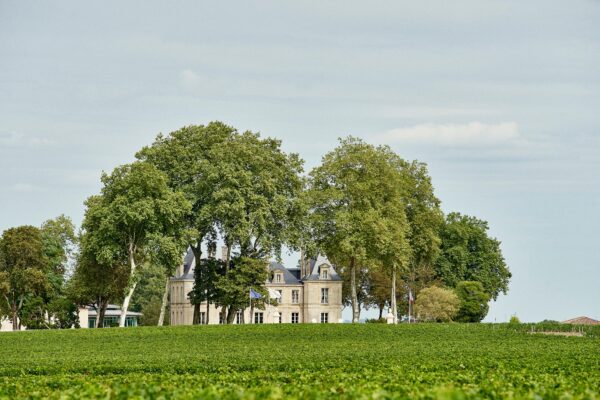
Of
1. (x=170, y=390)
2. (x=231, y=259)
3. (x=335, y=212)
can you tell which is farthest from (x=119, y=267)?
(x=170, y=390)

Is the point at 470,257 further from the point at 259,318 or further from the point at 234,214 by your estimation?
the point at 234,214

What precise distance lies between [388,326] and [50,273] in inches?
1481

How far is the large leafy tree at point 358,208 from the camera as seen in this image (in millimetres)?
83938

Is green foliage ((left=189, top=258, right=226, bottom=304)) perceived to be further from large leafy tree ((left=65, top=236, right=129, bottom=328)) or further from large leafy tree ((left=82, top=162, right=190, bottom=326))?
large leafy tree ((left=65, top=236, right=129, bottom=328))

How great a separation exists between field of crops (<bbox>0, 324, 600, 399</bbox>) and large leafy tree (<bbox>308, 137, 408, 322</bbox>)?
8.68 meters

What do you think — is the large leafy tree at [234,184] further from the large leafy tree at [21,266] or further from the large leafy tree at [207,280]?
the large leafy tree at [21,266]

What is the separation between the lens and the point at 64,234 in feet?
371

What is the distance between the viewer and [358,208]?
86688 millimetres

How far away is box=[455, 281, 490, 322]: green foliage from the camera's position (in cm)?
10800

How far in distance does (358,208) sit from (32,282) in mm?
29354

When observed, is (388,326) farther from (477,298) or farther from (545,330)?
(477,298)

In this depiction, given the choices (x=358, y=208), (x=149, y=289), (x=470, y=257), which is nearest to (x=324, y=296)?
(x=470, y=257)

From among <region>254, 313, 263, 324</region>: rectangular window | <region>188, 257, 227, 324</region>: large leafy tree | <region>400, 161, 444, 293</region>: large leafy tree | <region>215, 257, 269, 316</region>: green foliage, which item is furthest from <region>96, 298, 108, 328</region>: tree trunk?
<region>400, 161, 444, 293</region>: large leafy tree

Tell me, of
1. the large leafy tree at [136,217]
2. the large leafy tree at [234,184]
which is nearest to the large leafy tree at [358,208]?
the large leafy tree at [234,184]
